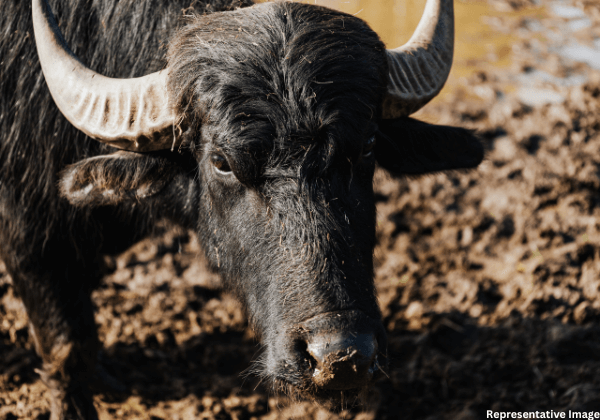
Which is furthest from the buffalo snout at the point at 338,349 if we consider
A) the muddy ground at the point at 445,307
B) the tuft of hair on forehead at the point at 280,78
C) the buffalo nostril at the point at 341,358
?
the muddy ground at the point at 445,307

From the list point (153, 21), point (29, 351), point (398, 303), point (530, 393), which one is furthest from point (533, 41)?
point (29, 351)

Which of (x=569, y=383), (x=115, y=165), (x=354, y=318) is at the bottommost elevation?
(x=569, y=383)

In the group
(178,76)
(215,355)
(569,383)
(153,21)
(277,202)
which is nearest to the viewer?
(277,202)

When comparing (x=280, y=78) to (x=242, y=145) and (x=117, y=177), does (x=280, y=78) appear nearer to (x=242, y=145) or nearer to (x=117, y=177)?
(x=242, y=145)

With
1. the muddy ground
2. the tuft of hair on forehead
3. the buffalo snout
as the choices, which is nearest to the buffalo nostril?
the buffalo snout

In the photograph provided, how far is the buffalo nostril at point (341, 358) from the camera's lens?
6.77 feet

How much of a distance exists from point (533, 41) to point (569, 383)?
5997mm

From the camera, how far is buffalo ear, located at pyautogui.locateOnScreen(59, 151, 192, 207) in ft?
8.96

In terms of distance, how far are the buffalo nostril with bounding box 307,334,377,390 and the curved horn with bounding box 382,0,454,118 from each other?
1.30 m

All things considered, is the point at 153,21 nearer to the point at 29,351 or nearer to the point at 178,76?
the point at 178,76

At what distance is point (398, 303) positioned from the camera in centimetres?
433

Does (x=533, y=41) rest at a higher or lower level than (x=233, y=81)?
lower

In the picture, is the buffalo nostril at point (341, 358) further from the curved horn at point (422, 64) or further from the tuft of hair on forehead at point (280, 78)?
the curved horn at point (422, 64)

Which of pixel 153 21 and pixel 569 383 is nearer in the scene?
pixel 153 21
